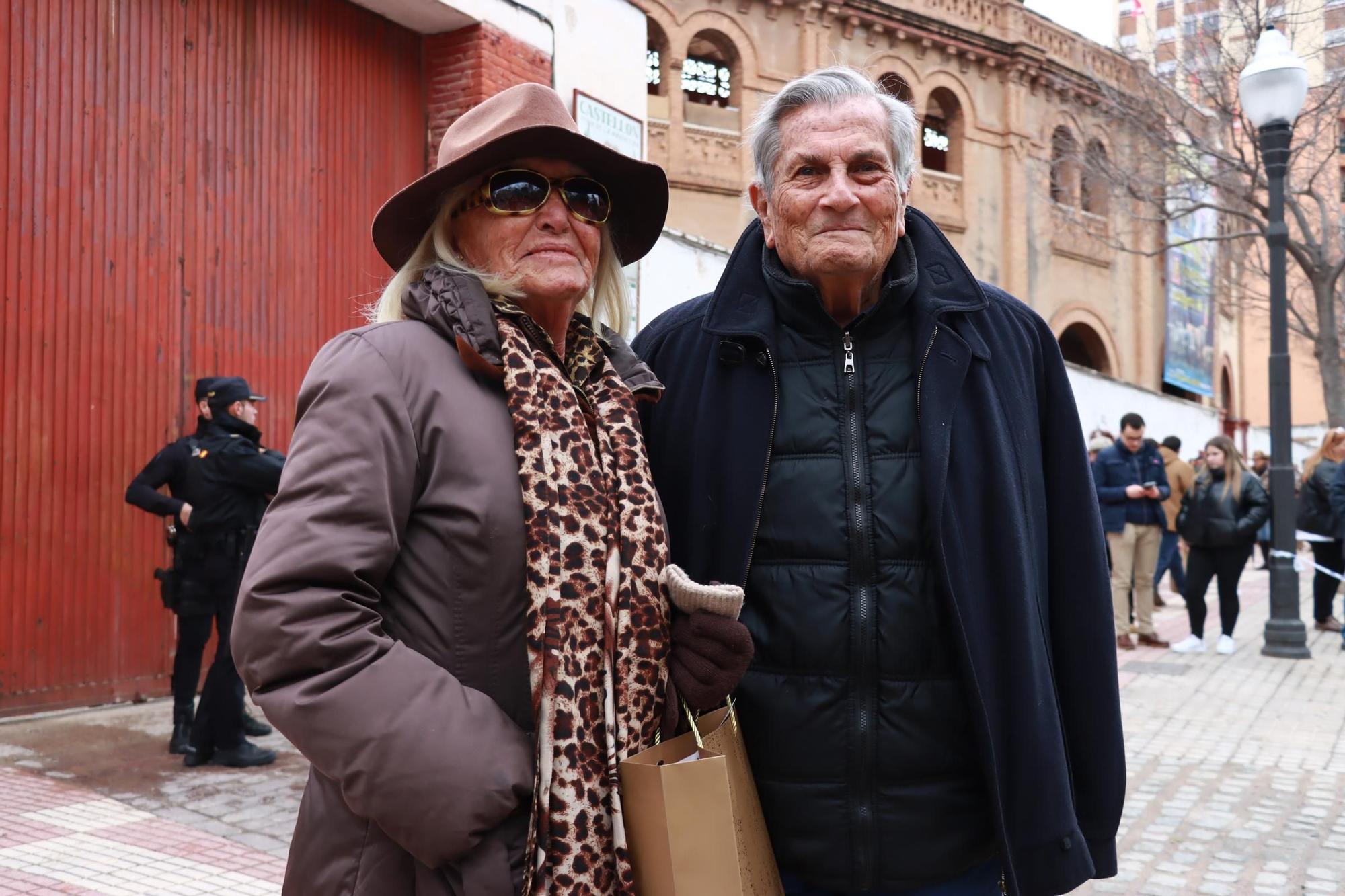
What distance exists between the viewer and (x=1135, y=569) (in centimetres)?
1045

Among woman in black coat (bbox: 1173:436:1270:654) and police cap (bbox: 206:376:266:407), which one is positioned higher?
police cap (bbox: 206:376:266:407)

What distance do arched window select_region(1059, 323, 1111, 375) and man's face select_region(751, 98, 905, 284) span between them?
26.2 meters

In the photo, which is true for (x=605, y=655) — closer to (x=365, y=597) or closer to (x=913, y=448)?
(x=365, y=597)

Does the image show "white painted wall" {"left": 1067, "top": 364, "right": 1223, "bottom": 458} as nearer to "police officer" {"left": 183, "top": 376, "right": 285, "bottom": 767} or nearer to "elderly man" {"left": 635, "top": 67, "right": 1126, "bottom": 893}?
"police officer" {"left": 183, "top": 376, "right": 285, "bottom": 767}

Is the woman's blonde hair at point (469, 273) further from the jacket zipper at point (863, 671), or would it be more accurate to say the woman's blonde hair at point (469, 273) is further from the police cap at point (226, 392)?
the police cap at point (226, 392)

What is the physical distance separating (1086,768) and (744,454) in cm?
93

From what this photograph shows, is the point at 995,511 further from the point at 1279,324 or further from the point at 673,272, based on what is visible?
the point at 1279,324

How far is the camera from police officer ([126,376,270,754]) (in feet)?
20.3

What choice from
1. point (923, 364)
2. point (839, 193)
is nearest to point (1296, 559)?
point (923, 364)

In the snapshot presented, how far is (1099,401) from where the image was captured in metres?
20.9

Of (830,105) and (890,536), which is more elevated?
(830,105)

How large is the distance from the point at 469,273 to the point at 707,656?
78 centimetres

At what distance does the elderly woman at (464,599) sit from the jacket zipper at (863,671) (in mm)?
340

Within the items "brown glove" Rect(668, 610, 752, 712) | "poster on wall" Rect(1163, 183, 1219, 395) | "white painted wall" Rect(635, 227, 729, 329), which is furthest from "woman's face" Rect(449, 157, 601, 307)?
"poster on wall" Rect(1163, 183, 1219, 395)
